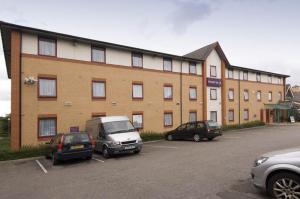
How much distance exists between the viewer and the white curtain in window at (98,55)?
20188mm

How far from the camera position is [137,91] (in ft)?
74.7

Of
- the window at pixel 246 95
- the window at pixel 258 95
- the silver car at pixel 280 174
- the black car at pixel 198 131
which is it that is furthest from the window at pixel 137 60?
the window at pixel 258 95

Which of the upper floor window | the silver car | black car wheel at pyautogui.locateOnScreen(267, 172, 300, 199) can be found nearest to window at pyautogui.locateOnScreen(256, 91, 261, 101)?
the upper floor window

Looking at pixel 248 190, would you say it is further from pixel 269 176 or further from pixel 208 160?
pixel 208 160

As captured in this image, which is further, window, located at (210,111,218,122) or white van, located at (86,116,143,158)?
window, located at (210,111,218,122)

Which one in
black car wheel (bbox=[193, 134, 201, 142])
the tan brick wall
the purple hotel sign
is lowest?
black car wheel (bbox=[193, 134, 201, 142])

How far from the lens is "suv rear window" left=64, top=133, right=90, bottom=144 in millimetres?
12930

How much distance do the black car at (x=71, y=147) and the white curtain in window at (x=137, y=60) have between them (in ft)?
34.4

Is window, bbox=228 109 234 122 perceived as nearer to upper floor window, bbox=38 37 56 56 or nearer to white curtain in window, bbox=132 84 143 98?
white curtain in window, bbox=132 84 143 98

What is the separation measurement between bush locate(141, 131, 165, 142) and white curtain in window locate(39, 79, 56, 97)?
24.2 ft

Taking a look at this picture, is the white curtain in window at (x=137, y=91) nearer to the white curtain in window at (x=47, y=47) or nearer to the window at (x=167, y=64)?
the window at (x=167, y=64)

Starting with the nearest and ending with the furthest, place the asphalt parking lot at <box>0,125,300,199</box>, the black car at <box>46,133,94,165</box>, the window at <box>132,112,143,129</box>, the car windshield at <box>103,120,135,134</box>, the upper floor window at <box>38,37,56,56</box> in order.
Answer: the asphalt parking lot at <box>0,125,300,199</box>
the black car at <box>46,133,94,165</box>
the car windshield at <box>103,120,135,134</box>
the upper floor window at <box>38,37,56,56</box>
the window at <box>132,112,143,129</box>

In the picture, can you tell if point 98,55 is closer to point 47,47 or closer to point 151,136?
point 47,47

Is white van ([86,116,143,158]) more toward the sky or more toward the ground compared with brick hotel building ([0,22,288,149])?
more toward the ground
